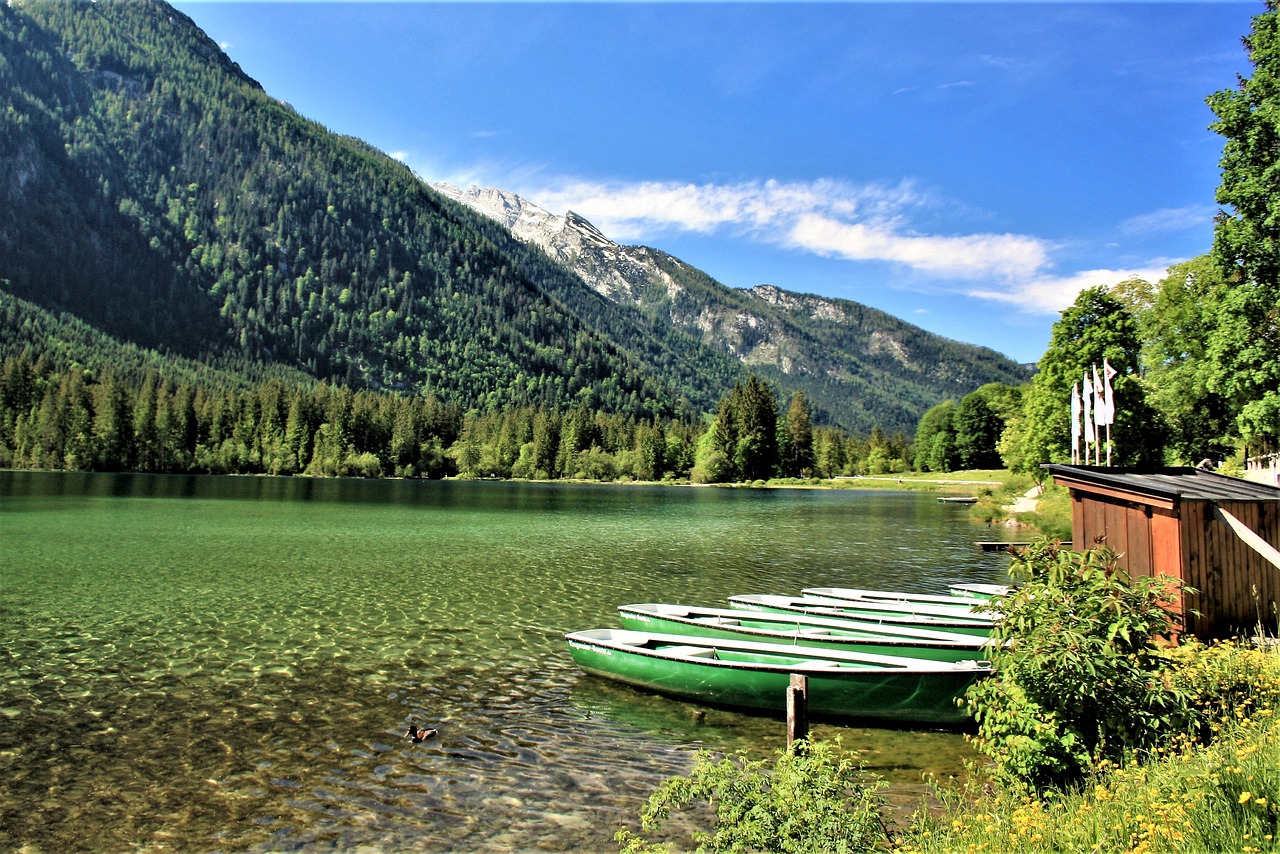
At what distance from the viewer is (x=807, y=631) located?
18125 mm

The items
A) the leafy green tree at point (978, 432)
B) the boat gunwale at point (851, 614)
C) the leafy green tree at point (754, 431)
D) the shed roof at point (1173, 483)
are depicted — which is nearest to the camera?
the shed roof at point (1173, 483)

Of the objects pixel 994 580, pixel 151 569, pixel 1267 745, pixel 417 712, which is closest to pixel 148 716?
pixel 417 712

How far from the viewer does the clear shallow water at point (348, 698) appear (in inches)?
437

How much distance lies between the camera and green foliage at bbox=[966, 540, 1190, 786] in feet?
31.1

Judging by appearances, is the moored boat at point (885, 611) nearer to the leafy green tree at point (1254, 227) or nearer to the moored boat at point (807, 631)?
the moored boat at point (807, 631)

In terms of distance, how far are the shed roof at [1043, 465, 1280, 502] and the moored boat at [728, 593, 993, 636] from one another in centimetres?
428

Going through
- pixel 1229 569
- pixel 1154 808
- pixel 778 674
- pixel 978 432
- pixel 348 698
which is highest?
pixel 978 432

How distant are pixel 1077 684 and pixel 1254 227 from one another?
2904cm

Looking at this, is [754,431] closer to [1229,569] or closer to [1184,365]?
[1184,365]

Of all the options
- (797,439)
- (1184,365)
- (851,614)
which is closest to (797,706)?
(851,614)

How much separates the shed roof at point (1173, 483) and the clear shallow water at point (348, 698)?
23.8 feet

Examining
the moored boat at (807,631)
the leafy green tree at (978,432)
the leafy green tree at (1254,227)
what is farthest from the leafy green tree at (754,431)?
the moored boat at (807,631)

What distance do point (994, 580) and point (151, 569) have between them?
37278 mm

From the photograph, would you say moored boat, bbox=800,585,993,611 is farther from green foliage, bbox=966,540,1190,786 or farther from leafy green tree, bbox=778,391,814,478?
leafy green tree, bbox=778,391,814,478
